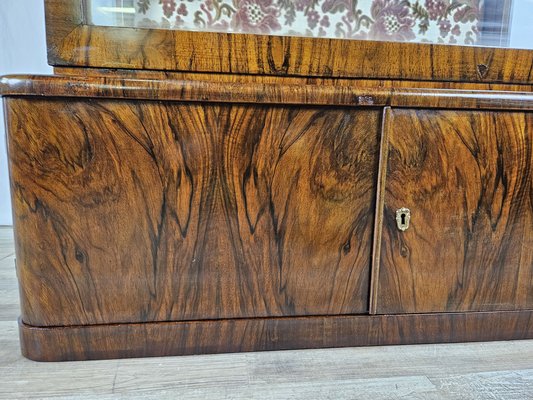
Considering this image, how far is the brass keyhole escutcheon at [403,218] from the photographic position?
725 mm

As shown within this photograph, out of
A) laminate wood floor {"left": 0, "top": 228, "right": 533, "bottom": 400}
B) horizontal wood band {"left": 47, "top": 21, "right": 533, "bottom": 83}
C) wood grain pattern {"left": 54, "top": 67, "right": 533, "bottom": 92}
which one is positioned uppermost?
horizontal wood band {"left": 47, "top": 21, "right": 533, "bottom": 83}

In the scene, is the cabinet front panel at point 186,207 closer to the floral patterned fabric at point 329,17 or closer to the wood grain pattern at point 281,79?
the wood grain pattern at point 281,79

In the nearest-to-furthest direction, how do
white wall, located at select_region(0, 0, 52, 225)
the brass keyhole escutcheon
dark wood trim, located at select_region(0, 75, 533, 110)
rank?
dark wood trim, located at select_region(0, 75, 533, 110)
the brass keyhole escutcheon
white wall, located at select_region(0, 0, 52, 225)

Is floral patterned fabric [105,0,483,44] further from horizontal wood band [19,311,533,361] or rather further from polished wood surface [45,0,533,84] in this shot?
horizontal wood band [19,311,533,361]

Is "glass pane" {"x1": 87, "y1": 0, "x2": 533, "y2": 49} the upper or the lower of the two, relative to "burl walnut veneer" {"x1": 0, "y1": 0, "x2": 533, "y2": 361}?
upper

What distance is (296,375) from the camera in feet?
2.24

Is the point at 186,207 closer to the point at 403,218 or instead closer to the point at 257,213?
the point at 257,213

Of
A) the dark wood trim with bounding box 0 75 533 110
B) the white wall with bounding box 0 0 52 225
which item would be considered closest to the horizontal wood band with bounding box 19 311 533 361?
the dark wood trim with bounding box 0 75 533 110

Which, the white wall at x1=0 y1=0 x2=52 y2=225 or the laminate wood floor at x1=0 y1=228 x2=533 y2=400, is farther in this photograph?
the white wall at x1=0 y1=0 x2=52 y2=225

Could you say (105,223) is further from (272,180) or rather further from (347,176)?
(347,176)

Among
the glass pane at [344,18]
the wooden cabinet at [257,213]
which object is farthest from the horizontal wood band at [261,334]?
the glass pane at [344,18]

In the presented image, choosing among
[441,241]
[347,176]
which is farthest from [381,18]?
[441,241]

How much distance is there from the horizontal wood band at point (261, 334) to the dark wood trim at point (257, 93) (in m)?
0.42

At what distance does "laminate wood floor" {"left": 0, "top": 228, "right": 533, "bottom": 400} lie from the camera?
634mm
